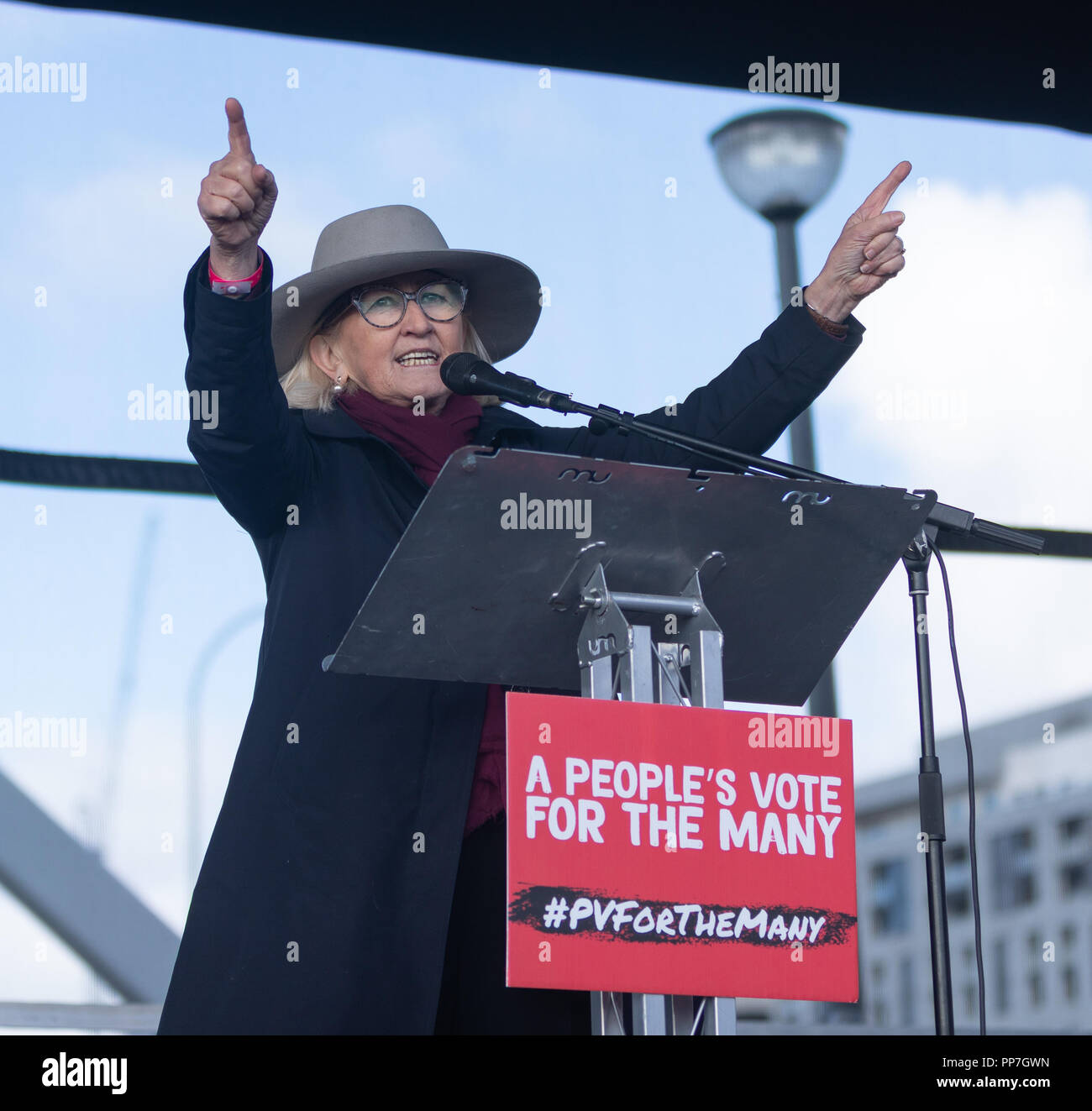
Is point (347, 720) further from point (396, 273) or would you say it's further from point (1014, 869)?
point (1014, 869)

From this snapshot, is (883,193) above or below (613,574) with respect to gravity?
above

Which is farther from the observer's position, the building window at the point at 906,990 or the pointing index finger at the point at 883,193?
the building window at the point at 906,990

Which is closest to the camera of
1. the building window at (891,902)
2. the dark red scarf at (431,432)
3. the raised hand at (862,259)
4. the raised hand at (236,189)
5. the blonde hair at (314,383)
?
the raised hand at (236,189)

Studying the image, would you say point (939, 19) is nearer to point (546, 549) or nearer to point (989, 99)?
point (989, 99)

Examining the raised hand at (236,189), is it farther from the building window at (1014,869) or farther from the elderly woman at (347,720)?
the building window at (1014,869)

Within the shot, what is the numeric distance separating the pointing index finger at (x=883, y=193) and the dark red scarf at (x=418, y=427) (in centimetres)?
58

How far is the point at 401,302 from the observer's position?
7.47 feet

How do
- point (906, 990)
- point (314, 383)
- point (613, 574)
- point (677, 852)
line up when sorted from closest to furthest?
point (677, 852), point (613, 574), point (314, 383), point (906, 990)

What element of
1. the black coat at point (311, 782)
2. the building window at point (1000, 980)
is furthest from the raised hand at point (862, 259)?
the building window at point (1000, 980)

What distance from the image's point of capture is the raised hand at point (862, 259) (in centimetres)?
199

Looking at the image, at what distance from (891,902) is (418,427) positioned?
2.23 metres

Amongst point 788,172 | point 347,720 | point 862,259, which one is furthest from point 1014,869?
point 347,720

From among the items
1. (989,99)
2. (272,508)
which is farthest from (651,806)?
(989,99)

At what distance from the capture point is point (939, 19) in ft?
11.3
